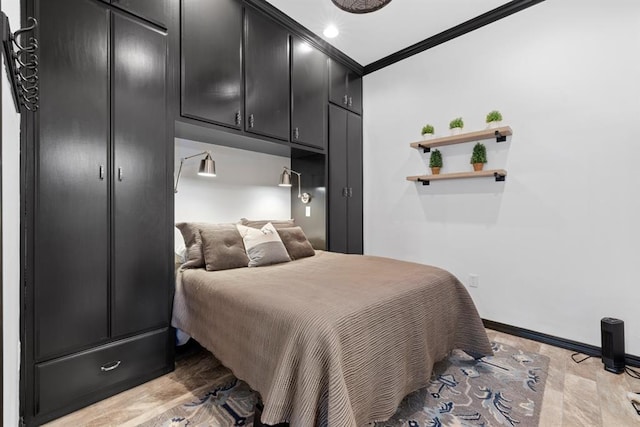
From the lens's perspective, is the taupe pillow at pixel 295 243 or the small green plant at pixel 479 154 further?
the small green plant at pixel 479 154

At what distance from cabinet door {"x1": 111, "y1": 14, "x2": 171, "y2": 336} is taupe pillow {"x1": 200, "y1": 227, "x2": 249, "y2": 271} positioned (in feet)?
0.90

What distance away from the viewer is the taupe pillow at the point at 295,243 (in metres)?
2.74

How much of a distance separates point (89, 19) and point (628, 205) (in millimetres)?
3857

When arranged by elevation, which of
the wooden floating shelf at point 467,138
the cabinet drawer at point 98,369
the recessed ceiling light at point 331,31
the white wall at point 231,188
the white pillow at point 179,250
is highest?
the recessed ceiling light at point 331,31

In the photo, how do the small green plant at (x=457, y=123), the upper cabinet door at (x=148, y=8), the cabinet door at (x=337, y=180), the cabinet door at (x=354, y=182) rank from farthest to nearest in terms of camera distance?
the cabinet door at (x=354, y=182), the cabinet door at (x=337, y=180), the small green plant at (x=457, y=123), the upper cabinet door at (x=148, y=8)

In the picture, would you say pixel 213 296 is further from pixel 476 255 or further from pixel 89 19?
pixel 476 255

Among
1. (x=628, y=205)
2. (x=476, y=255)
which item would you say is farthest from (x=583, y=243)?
(x=476, y=255)

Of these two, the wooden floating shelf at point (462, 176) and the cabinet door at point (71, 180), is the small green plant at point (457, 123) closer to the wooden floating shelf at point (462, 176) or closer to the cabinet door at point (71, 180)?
the wooden floating shelf at point (462, 176)

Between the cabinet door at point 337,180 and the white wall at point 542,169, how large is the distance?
2.24 feet

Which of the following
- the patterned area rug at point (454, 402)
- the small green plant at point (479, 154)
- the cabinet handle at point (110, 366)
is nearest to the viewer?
the patterned area rug at point (454, 402)

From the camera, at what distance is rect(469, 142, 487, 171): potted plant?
288 cm

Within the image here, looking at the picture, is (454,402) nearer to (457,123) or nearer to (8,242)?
(8,242)

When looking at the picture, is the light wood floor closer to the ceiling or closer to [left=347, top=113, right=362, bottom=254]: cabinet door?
[left=347, top=113, right=362, bottom=254]: cabinet door

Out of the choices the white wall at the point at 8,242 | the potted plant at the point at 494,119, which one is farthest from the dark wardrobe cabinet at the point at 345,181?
the white wall at the point at 8,242
